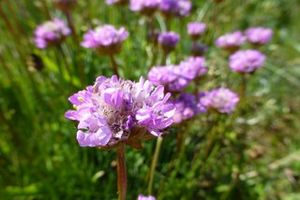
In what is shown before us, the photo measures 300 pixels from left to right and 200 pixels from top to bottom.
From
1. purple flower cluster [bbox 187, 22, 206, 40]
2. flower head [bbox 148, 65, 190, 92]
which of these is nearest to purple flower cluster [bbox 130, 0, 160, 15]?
purple flower cluster [bbox 187, 22, 206, 40]

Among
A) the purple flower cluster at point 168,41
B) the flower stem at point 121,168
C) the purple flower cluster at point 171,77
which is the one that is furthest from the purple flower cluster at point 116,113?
the purple flower cluster at point 168,41

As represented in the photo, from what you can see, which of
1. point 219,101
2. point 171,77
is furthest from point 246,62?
point 171,77

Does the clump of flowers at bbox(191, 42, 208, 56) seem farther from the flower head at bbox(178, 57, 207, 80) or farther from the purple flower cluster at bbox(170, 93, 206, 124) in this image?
the purple flower cluster at bbox(170, 93, 206, 124)

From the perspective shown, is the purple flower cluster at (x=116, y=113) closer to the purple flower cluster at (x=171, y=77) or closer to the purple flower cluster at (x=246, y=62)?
the purple flower cluster at (x=171, y=77)

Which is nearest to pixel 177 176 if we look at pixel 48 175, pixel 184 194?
pixel 184 194

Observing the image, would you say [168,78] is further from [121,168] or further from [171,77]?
[121,168]

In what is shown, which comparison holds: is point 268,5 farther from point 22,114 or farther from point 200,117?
point 22,114
